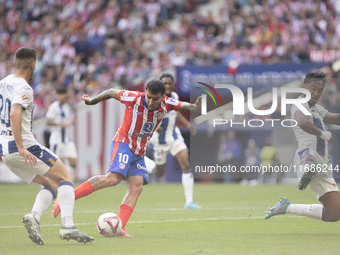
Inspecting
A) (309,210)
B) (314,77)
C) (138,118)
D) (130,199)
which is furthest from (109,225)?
(314,77)

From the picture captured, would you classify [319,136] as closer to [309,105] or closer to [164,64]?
[309,105]

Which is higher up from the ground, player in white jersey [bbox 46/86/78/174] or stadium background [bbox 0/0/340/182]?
stadium background [bbox 0/0/340/182]

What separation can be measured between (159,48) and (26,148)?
54.5 ft

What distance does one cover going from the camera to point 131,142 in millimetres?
7359

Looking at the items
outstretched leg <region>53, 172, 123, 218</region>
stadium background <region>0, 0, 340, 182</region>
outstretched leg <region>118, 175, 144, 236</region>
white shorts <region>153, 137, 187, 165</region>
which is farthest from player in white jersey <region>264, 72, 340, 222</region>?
stadium background <region>0, 0, 340, 182</region>

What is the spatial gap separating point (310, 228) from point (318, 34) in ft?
47.0

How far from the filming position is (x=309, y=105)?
737cm

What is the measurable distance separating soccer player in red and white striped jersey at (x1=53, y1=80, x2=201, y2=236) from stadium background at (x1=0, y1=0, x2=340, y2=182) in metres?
9.13

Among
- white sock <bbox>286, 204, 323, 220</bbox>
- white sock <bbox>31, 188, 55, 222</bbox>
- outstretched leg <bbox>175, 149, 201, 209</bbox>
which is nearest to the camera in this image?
white sock <bbox>31, 188, 55, 222</bbox>

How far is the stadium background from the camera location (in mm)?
19594

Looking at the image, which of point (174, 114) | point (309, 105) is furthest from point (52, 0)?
point (309, 105)

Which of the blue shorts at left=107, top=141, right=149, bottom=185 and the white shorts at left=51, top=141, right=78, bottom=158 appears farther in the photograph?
the white shorts at left=51, top=141, right=78, bottom=158

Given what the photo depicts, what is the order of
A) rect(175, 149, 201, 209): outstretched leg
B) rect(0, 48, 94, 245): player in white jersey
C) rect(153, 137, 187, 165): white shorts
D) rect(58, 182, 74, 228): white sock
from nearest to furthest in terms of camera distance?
rect(0, 48, 94, 245): player in white jersey, rect(58, 182, 74, 228): white sock, rect(175, 149, 201, 209): outstretched leg, rect(153, 137, 187, 165): white shorts

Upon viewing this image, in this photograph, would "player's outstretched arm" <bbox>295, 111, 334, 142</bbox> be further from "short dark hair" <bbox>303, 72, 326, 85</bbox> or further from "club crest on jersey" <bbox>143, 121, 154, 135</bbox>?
"club crest on jersey" <bbox>143, 121, 154, 135</bbox>
